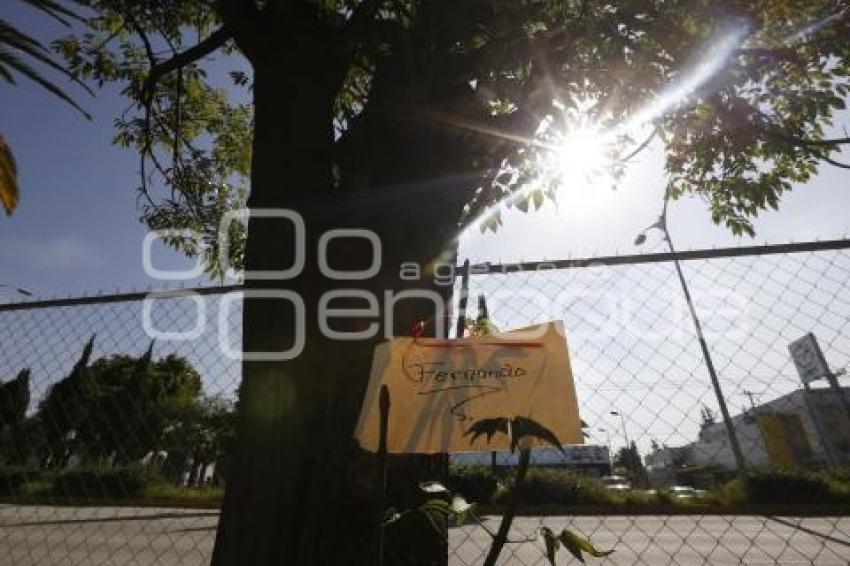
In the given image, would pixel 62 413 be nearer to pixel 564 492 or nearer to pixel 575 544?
pixel 564 492

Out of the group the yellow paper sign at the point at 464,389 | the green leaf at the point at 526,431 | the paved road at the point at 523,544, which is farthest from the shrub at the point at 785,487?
the green leaf at the point at 526,431

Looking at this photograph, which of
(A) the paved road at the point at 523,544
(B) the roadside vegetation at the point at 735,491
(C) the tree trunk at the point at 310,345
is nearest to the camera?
(C) the tree trunk at the point at 310,345

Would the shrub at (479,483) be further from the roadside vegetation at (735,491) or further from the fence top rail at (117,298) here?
the fence top rail at (117,298)

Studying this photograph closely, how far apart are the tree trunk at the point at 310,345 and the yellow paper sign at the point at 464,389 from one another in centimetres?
11

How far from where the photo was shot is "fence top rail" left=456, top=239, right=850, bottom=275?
105 inches

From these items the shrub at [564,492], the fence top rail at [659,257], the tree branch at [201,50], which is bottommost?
the shrub at [564,492]

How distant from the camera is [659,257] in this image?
2791 mm

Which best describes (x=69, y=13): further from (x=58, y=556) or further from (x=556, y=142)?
(x=58, y=556)

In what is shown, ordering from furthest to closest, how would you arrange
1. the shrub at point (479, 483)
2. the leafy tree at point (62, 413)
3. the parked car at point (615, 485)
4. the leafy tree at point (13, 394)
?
the parked car at point (615, 485)
the shrub at point (479, 483)
the leafy tree at point (62, 413)
the leafy tree at point (13, 394)

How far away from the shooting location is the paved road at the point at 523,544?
7.94 meters

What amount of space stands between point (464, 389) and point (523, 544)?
909 cm

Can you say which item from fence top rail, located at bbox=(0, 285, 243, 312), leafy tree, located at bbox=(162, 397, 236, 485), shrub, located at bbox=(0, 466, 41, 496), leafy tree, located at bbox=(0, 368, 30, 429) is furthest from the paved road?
leafy tree, located at bbox=(162, 397, 236, 485)

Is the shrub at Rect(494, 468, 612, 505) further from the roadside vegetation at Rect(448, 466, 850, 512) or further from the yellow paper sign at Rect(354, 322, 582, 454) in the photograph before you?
the yellow paper sign at Rect(354, 322, 582, 454)

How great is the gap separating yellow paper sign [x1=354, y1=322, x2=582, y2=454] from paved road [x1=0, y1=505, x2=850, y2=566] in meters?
5.35
